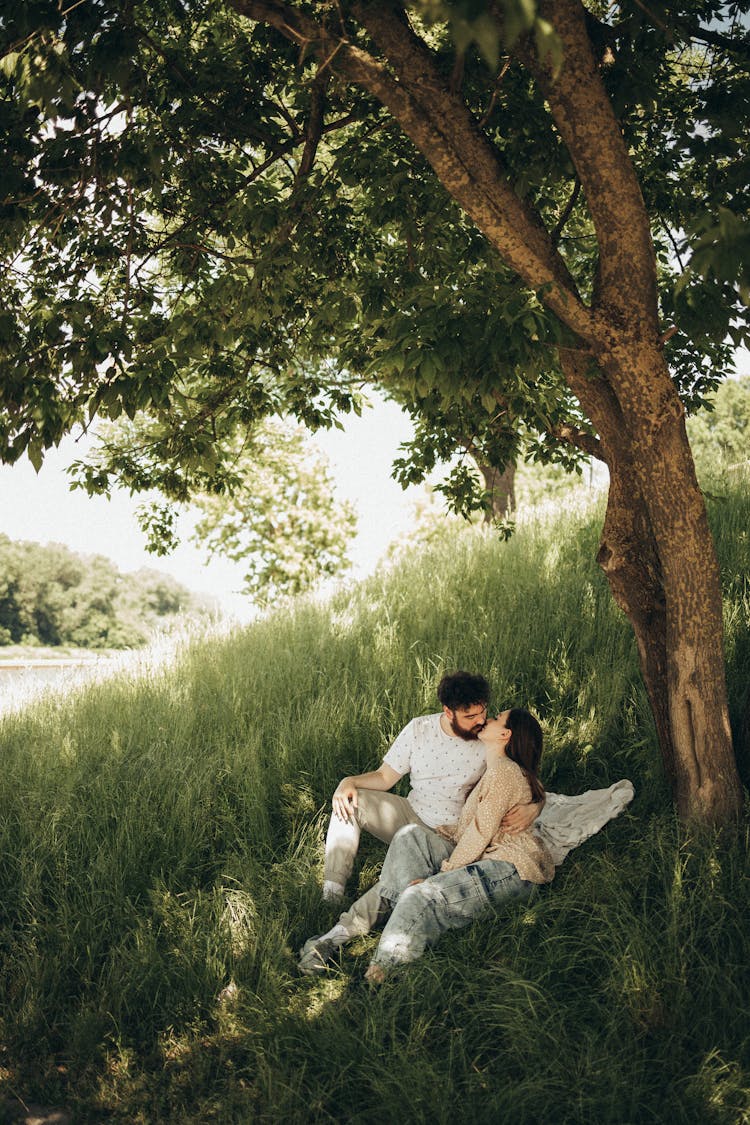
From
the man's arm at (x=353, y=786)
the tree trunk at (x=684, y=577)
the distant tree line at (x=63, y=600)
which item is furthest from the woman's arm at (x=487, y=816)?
the distant tree line at (x=63, y=600)

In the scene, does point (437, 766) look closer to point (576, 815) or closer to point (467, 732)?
point (467, 732)

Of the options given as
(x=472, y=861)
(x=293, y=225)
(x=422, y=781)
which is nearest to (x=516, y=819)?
(x=472, y=861)

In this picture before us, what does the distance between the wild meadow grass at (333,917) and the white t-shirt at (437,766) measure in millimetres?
691

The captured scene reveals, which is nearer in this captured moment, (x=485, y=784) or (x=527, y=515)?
(x=485, y=784)

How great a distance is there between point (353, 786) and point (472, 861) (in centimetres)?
91

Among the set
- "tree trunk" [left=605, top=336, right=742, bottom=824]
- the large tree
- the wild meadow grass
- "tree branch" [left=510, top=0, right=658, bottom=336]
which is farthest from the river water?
"tree branch" [left=510, top=0, right=658, bottom=336]

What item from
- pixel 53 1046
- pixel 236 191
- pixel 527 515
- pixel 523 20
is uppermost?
pixel 236 191

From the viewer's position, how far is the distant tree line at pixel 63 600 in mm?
62250

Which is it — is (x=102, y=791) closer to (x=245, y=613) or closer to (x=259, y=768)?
(x=259, y=768)

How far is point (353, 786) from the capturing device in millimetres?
5375

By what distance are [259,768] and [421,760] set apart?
174 cm

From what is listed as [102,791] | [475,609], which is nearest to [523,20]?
[102,791]

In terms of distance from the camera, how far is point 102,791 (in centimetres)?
673

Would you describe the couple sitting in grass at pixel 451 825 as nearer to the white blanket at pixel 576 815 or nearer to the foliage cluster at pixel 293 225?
the white blanket at pixel 576 815
